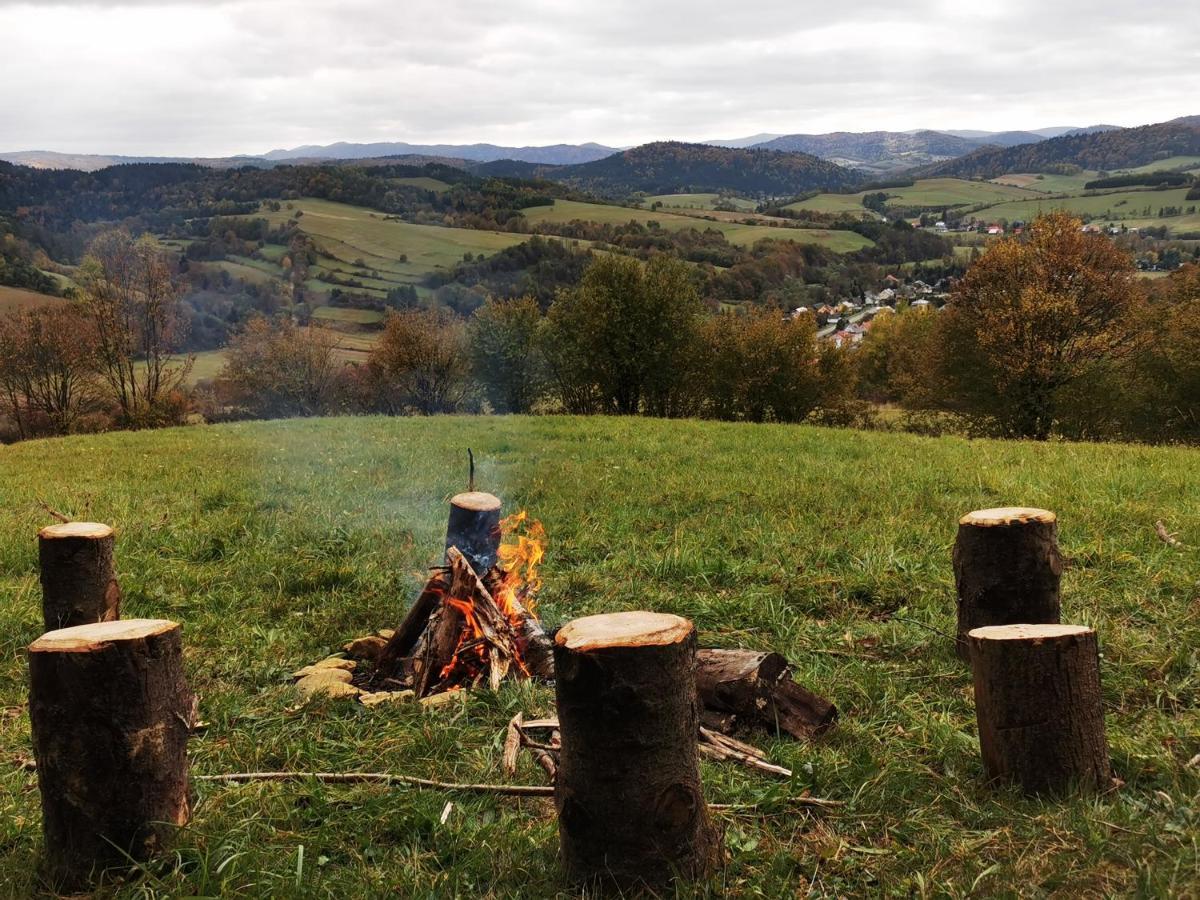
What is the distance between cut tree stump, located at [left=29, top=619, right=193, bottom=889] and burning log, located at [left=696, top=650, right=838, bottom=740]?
258 centimetres

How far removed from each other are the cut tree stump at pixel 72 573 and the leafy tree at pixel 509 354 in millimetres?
40521

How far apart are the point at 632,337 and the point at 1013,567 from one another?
35.6 m

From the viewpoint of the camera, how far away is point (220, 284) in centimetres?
6262

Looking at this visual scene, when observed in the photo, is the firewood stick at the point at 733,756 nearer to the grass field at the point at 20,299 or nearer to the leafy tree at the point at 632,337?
the leafy tree at the point at 632,337

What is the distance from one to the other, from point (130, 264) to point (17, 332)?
665cm

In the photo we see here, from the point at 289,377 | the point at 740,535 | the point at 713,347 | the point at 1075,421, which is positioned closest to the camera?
the point at 740,535

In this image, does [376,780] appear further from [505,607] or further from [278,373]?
[278,373]

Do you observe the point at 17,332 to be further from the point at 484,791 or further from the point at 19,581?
the point at 484,791

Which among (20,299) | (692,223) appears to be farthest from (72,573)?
(692,223)

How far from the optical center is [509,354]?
47.6 metres

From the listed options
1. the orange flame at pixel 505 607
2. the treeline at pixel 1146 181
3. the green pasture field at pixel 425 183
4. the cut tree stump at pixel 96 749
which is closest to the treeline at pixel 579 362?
the orange flame at pixel 505 607

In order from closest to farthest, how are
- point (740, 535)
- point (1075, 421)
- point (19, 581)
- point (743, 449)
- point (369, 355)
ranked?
point (19, 581) → point (740, 535) → point (743, 449) → point (1075, 421) → point (369, 355)

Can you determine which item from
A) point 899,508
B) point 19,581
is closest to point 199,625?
point 19,581

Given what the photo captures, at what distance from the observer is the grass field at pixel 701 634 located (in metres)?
3.09
